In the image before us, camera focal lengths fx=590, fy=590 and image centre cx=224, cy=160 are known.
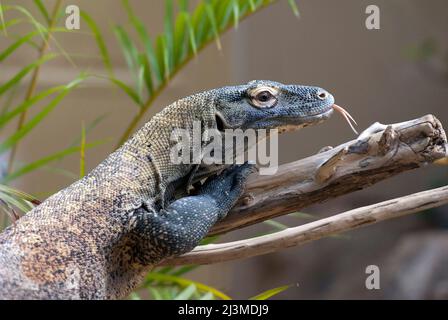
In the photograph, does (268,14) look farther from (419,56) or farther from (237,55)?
(419,56)

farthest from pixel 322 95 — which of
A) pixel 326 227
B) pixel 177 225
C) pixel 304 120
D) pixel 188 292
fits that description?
pixel 188 292

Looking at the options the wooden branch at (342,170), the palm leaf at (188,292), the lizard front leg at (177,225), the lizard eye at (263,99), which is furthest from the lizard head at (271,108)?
the palm leaf at (188,292)

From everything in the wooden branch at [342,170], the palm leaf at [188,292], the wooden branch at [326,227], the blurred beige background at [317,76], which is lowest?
the palm leaf at [188,292]

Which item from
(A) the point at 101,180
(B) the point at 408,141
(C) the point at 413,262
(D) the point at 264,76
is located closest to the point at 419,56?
(D) the point at 264,76

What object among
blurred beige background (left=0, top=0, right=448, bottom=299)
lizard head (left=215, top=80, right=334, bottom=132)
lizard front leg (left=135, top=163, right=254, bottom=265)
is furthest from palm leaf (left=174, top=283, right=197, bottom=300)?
blurred beige background (left=0, top=0, right=448, bottom=299)

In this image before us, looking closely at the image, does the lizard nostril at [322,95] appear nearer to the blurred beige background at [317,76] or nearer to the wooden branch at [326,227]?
the wooden branch at [326,227]

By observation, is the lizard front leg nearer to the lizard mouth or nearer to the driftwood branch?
the driftwood branch
